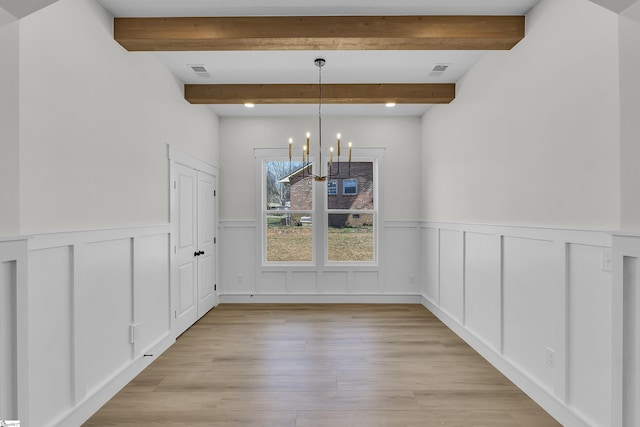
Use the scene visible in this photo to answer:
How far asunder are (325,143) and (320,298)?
2.35 m

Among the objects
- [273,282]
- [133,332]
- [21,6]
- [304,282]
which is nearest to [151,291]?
[133,332]

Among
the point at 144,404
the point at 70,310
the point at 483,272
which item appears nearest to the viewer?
the point at 70,310

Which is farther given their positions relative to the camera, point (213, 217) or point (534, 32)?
point (213, 217)

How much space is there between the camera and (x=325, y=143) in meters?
5.36

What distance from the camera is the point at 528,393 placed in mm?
2672

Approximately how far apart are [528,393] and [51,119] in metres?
3.75

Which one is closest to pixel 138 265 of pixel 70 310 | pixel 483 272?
pixel 70 310

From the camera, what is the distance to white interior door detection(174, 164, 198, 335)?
3959mm

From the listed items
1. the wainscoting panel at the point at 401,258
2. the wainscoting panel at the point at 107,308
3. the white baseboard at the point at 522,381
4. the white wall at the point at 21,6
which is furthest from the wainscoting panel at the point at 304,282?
the white wall at the point at 21,6

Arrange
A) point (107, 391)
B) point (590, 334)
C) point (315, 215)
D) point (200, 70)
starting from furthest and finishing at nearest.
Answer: point (315, 215) → point (200, 70) → point (107, 391) → point (590, 334)

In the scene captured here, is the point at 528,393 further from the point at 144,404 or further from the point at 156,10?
the point at 156,10

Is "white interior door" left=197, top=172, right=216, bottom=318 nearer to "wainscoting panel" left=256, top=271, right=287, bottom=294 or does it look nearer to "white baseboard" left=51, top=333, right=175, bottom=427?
"wainscoting panel" left=256, top=271, right=287, bottom=294

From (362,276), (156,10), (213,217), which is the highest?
(156,10)

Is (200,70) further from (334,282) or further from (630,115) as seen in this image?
(630,115)
